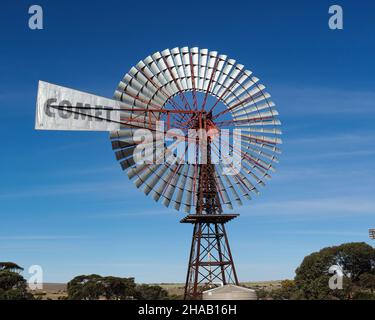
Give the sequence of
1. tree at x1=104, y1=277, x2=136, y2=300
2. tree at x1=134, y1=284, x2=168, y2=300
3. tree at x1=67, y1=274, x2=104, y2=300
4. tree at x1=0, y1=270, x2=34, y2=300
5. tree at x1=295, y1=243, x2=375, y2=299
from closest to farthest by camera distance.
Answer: tree at x1=0, y1=270, x2=34, y2=300, tree at x1=67, y1=274, x2=104, y2=300, tree at x1=134, y1=284, x2=168, y2=300, tree at x1=104, y1=277, x2=136, y2=300, tree at x1=295, y1=243, x2=375, y2=299

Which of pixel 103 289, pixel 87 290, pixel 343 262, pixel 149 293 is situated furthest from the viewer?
pixel 343 262

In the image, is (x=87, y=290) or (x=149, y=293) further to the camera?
(x=149, y=293)

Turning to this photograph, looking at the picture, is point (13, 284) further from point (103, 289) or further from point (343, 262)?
point (343, 262)

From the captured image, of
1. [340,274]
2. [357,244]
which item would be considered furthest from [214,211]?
[357,244]

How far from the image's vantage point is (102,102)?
35781 millimetres

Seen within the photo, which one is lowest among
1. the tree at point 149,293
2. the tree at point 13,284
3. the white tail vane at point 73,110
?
the tree at point 149,293

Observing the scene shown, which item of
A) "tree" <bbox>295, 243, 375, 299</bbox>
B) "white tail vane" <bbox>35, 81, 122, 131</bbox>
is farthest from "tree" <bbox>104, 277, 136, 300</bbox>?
"white tail vane" <bbox>35, 81, 122, 131</bbox>

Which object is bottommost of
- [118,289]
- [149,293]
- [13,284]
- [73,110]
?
[149,293]

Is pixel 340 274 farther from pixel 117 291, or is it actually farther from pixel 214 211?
pixel 214 211

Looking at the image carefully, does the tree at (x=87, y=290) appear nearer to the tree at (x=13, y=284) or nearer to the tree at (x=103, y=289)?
the tree at (x=103, y=289)

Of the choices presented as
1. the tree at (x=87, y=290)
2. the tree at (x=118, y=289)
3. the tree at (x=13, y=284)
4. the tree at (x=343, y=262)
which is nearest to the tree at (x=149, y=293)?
the tree at (x=118, y=289)

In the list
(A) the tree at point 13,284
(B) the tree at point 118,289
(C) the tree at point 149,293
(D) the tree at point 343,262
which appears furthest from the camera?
(D) the tree at point 343,262

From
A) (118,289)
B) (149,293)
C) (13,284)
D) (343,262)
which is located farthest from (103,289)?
(343,262)

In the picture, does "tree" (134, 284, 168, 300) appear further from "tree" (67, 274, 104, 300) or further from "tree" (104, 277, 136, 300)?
"tree" (67, 274, 104, 300)
